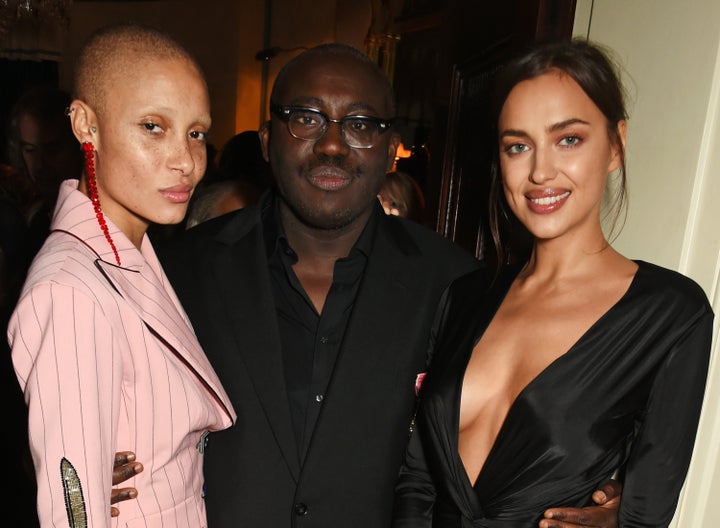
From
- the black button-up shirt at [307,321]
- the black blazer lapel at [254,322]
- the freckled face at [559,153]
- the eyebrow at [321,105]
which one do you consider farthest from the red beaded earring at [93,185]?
the freckled face at [559,153]

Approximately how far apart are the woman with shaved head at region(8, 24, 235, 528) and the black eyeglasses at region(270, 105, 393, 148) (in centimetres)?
58

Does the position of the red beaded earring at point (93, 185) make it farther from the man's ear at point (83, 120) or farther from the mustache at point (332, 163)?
the mustache at point (332, 163)

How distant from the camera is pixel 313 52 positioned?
2096mm

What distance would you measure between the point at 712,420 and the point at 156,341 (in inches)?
50.7

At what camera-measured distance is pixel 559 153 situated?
1.49 m

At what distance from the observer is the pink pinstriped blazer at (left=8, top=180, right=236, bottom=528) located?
1120mm

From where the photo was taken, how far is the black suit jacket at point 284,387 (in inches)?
70.3

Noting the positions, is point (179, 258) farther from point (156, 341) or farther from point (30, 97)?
point (30, 97)

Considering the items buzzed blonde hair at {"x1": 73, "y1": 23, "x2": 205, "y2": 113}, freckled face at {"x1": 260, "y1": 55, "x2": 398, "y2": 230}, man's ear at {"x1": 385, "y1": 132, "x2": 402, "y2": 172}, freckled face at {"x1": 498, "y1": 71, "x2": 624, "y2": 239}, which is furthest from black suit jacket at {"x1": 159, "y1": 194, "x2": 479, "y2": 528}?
buzzed blonde hair at {"x1": 73, "y1": 23, "x2": 205, "y2": 113}

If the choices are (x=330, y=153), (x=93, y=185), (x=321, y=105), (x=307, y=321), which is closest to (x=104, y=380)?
(x=93, y=185)

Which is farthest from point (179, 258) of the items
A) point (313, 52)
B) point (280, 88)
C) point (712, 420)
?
point (712, 420)

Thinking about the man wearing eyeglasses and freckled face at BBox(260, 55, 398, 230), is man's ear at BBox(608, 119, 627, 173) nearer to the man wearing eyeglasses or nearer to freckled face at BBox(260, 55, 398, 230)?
the man wearing eyeglasses

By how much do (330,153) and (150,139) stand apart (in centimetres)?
70

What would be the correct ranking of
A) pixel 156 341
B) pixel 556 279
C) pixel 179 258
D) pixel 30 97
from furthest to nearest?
pixel 30 97 < pixel 179 258 < pixel 556 279 < pixel 156 341
